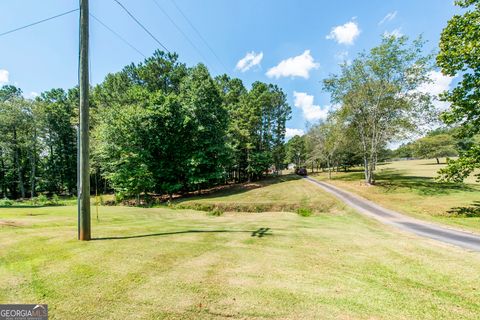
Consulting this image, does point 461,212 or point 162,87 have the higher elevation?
point 162,87

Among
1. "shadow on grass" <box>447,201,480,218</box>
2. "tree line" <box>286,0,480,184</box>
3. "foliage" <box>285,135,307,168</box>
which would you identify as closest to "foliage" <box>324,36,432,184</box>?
"tree line" <box>286,0,480,184</box>

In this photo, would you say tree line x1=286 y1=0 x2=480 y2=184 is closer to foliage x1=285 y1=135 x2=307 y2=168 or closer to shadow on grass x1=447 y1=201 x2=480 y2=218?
shadow on grass x1=447 y1=201 x2=480 y2=218

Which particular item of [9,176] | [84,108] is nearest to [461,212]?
[84,108]

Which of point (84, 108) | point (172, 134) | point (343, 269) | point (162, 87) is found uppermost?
point (162, 87)

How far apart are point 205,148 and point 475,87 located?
→ 26.1 m

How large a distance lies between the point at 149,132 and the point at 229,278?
87.0ft

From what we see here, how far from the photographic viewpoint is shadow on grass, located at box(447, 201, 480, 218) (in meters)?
14.1

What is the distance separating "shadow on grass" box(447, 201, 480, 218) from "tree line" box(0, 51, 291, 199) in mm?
23019

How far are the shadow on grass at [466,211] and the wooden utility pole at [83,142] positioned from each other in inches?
812

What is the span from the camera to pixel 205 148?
30188mm

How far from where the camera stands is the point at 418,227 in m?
11.5

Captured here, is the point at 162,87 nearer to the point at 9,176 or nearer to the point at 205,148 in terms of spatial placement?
the point at 205,148

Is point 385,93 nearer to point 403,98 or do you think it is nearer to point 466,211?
point 403,98

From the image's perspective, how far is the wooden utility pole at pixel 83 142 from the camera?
6.20 meters
